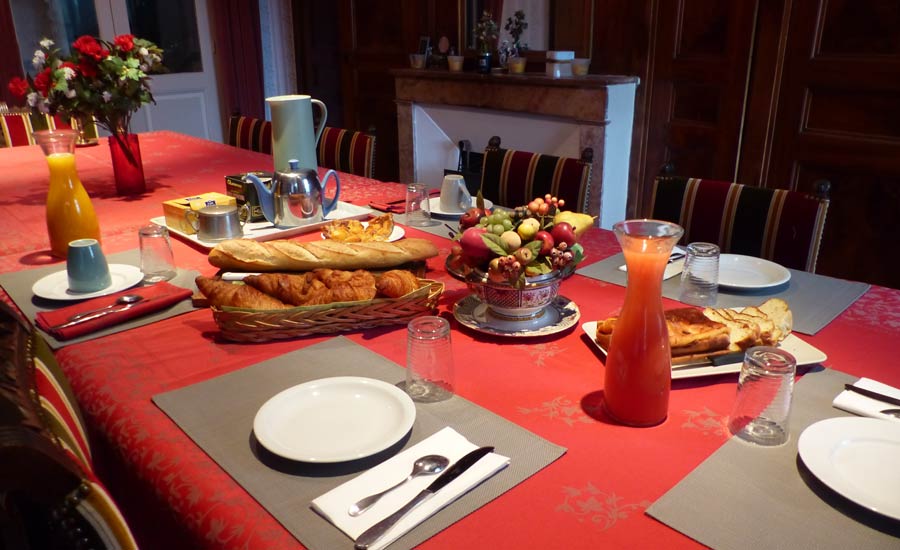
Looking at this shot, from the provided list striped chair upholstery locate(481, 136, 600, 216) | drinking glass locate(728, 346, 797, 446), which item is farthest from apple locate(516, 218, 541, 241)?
striped chair upholstery locate(481, 136, 600, 216)

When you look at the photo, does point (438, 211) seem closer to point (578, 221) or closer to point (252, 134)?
point (578, 221)

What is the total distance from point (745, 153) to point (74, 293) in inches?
101

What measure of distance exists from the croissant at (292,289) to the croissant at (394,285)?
9 cm

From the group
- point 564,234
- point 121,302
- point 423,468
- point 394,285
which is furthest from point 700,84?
point 423,468

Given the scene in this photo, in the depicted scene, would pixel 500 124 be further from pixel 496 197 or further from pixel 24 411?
pixel 24 411

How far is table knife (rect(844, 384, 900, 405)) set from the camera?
0.87 meters

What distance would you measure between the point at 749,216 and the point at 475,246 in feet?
2.97

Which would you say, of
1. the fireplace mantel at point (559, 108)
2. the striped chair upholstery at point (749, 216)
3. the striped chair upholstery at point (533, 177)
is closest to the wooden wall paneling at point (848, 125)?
the fireplace mantel at point (559, 108)

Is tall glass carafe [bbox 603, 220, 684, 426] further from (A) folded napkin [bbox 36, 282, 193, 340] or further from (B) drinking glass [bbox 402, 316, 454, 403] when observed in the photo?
(A) folded napkin [bbox 36, 282, 193, 340]

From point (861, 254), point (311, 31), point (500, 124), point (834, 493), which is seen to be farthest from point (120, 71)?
point (311, 31)

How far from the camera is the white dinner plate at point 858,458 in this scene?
69 cm

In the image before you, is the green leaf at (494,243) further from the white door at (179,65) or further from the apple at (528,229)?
the white door at (179,65)

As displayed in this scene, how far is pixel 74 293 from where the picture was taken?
124 centimetres

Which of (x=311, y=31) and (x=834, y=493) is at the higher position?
(x=311, y=31)
